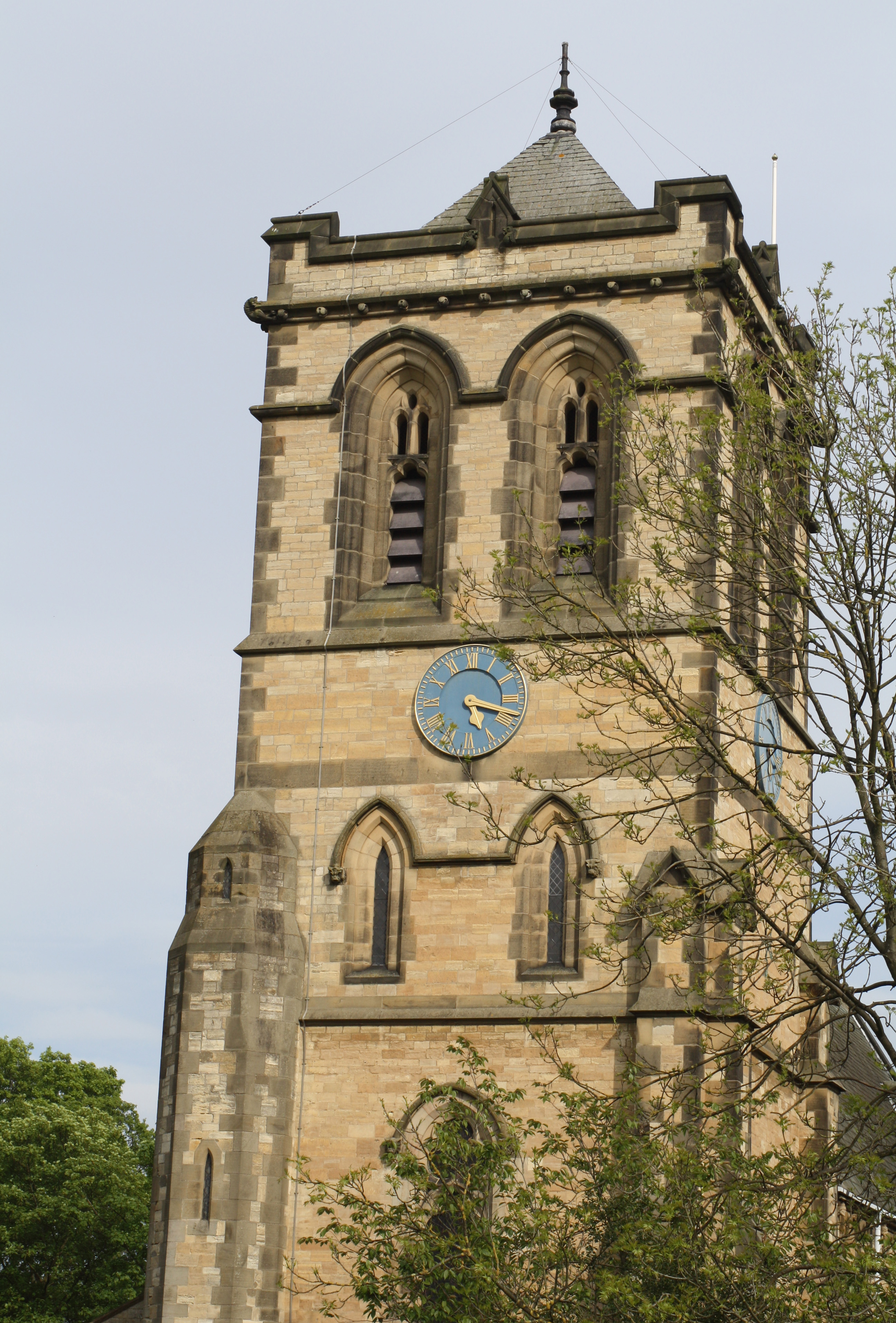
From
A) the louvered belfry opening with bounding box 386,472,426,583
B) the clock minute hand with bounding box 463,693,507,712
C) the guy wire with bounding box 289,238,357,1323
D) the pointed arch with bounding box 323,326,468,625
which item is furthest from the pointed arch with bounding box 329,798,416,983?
the louvered belfry opening with bounding box 386,472,426,583

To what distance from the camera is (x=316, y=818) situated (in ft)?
83.4

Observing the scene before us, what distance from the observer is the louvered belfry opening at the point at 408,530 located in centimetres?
2661

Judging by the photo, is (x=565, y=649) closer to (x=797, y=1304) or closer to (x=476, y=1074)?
(x=797, y=1304)

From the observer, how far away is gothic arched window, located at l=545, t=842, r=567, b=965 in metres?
24.3

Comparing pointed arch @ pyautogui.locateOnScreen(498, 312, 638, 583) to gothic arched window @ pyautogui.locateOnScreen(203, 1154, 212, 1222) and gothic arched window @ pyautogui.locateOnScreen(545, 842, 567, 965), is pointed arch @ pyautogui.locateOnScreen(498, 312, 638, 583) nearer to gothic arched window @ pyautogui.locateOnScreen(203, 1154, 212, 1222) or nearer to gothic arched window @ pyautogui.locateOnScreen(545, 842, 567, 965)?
gothic arched window @ pyautogui.locateOnScreen(545, 842, 567, 965)

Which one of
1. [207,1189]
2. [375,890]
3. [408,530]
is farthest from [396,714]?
[207,1189]

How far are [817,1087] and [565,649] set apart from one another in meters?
11.4

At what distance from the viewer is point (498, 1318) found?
17109 millimetres

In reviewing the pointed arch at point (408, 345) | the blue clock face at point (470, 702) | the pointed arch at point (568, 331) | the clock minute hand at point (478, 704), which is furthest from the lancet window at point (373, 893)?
the pointed arch at point (568, 331)

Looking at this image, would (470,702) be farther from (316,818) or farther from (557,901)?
(557,901)

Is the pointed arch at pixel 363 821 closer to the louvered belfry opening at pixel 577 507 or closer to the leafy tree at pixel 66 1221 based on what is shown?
the louvered belfry opening at pixel 577 507

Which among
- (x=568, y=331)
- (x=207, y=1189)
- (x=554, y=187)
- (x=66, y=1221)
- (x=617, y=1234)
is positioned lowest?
→ (x=617, y=1234)

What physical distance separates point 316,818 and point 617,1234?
Result: 8769 millimetres

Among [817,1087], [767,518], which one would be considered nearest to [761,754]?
[817,1087]
